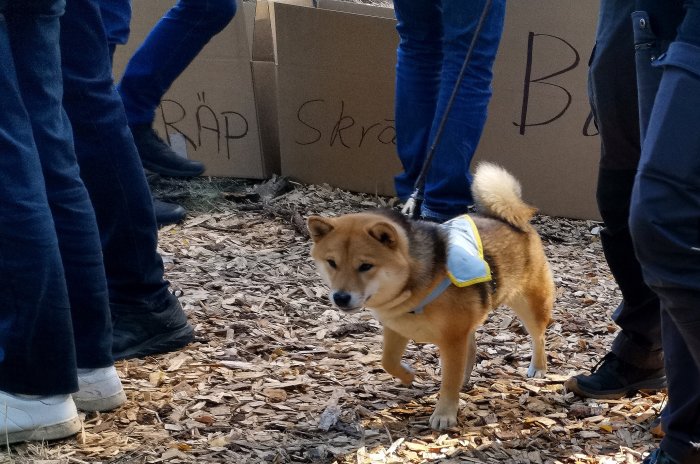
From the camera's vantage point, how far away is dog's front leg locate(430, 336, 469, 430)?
2.73 metres

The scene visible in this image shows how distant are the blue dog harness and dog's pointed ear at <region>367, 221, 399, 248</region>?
0.18 meters

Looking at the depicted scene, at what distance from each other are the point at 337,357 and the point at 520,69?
98.4 inches

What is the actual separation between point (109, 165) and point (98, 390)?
28.1 inches

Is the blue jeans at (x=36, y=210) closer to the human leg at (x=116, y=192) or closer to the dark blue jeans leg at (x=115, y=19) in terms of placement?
the human leg at (x=116, y=192)

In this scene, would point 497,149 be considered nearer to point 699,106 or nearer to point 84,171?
point 84,171

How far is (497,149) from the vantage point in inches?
202

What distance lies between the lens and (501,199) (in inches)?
125

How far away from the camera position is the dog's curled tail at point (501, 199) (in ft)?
10.4

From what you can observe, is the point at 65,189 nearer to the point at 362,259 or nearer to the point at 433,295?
the point at 362,259

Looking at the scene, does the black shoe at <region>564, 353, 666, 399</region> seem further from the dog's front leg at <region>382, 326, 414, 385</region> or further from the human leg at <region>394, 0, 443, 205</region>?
the human leg at <region>394, 0, 443, 205</region>

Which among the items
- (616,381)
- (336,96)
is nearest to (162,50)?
(336,96)

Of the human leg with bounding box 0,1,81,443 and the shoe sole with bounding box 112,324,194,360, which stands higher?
the human leg with bounding box 0,1,81,443

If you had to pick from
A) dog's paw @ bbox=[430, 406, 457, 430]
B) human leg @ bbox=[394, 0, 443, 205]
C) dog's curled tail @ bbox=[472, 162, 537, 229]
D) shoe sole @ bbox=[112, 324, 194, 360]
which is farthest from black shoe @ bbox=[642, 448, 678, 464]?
human leg @ bbox=[394, 0, 443, 205]

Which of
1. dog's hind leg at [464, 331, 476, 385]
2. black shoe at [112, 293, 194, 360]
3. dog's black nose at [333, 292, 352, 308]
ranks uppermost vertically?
dog's black nose at [333, 292, 352, 308]
